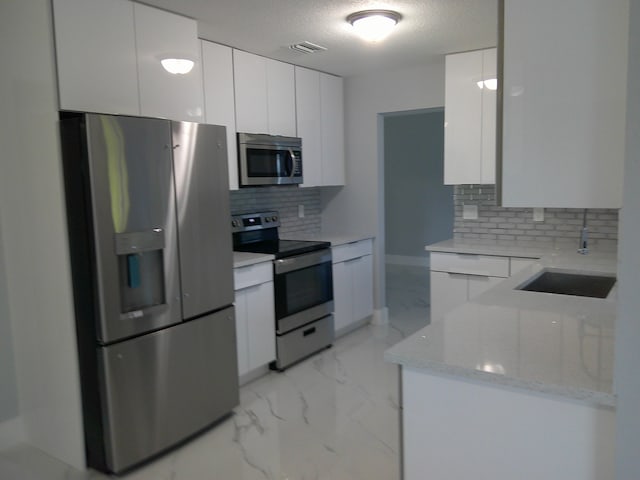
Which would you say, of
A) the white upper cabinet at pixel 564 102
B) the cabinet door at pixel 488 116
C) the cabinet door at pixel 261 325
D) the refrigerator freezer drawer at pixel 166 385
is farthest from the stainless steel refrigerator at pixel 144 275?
the cabinet door at pixel 488 116

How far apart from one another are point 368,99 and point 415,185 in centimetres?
328

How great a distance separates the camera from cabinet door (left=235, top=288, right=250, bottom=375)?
10.9 feet

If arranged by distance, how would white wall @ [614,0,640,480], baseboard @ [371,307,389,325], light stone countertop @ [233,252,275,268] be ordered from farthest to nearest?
baseboard @ [371,307,389,325] → light stone countertop @ [233,252,275,268] → white wall @ [614,0,640,480]

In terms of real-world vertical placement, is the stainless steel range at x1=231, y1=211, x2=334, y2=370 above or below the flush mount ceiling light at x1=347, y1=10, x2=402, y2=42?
below

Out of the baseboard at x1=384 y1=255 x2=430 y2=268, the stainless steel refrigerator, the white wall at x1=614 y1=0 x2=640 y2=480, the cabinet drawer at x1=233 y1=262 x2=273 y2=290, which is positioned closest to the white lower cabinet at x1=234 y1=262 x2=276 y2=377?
the cabinet drawer at x1=233 y1=262 x2=273 y2=290

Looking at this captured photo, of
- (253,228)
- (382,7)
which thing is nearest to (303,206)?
(253,228)

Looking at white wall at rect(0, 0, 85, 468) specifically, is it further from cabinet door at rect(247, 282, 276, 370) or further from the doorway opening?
the doorway opening

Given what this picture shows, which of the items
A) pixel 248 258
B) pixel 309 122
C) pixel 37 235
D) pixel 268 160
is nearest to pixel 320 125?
pixel 309 122

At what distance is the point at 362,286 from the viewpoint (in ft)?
15.3

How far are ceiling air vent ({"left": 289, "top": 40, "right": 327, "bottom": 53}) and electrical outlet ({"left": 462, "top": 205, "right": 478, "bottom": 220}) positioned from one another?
1.76m

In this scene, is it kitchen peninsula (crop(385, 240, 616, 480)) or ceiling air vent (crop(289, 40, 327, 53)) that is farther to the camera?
ceiling air vent (crop(289, 40, 327, 53))

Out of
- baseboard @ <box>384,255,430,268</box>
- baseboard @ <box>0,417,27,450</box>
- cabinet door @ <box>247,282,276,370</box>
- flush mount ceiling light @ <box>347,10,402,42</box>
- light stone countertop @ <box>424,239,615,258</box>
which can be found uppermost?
flush mount ceiling light @ <box>347,10,402,42</box>

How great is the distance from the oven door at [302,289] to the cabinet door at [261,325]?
0.23 feet

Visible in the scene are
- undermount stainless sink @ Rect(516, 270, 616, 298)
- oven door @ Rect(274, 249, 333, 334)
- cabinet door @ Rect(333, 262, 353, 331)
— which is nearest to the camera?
undermount stainless sink @ Rect(516, 270, 616, 298)
